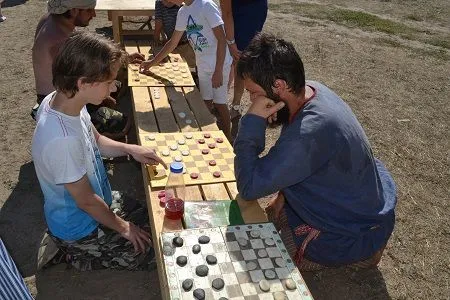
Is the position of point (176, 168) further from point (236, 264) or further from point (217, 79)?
point (217, 79)

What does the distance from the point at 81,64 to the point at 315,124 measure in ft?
4.95

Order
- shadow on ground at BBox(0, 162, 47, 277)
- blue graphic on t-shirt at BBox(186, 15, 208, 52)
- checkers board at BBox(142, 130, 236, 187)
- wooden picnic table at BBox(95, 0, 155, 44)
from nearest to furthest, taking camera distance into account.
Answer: checkers board at BBox(142, 130, 236, 187), shadow on ground at BBox(0, 162, 47, 277), blue graphic on t-shirt at BBox(186, 15, 208, 52), wooden picnic table at BBox(95, 0, 155, 44)

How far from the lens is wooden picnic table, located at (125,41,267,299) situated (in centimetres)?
261

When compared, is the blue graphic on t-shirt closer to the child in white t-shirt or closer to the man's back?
the child in white t-shirt

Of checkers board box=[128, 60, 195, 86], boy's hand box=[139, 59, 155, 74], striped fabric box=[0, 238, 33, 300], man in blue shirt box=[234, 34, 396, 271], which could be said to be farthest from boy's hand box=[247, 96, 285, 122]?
boy's hand box=[139, 59, 155, 74]

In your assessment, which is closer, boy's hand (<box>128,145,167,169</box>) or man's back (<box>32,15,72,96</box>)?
boy's hand (<box>128,145,167,169</box>)

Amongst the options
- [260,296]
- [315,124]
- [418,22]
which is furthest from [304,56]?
[260,296]

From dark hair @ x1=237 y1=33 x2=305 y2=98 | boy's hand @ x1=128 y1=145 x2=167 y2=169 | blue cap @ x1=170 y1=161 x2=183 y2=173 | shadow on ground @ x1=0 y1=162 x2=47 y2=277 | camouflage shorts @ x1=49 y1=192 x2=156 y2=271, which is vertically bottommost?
shadow on ground @ x1=0 y1=162 x2=47 y2=277

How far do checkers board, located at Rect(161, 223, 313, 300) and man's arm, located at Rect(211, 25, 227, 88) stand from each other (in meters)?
2.80

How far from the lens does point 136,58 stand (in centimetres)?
563

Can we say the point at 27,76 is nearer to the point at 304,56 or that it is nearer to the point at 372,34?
the point at 304,56

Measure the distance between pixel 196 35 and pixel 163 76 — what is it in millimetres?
647

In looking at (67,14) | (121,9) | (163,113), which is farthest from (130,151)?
(121,9)

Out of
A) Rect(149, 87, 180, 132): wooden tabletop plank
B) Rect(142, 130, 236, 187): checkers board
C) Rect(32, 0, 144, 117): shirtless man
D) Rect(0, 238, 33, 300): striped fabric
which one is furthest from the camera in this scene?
Rect(32, 0, 144, 117): shirtless man
